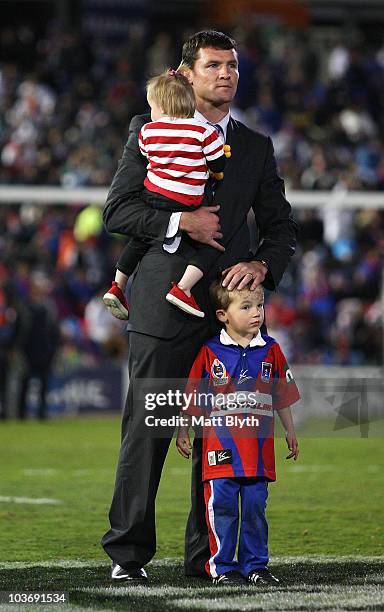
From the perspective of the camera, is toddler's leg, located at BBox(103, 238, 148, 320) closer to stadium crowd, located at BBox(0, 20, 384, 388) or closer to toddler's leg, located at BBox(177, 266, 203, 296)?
toddler's leg, located at BBox(177, 266, 203, 296)

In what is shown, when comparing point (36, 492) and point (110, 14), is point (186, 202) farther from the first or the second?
point (110, 14)

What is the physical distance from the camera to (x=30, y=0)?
A: 25094 mm

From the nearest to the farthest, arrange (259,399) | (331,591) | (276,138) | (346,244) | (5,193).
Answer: (331,591) < (259,399) < (5,193) < (346,244) < (276,138)

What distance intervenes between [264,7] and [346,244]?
8.23 meters

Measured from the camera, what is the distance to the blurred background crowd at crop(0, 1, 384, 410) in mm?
18016

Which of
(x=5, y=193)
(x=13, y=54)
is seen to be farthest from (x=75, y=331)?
(x=13, y=54)

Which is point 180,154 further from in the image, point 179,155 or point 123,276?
point 123,276

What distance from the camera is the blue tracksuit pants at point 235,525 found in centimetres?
516

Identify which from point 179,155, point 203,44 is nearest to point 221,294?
point 179,155

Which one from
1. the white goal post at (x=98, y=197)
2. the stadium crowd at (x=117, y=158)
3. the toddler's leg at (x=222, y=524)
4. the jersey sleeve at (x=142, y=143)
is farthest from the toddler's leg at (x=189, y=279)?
the stadium crowd at (x=117, y=158)

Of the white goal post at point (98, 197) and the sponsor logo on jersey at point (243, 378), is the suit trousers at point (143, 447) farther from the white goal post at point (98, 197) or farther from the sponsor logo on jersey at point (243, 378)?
the white goal post at point (98, 197)

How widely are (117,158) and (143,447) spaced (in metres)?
14.4

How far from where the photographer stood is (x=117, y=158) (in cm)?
1947

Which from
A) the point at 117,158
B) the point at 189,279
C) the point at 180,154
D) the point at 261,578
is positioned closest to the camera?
the point at 261,578
